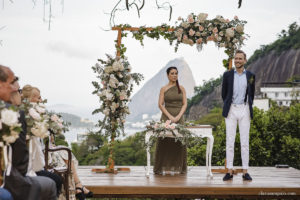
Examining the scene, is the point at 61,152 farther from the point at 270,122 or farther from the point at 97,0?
the point at 270,122

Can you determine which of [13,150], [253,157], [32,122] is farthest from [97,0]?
[253,157]

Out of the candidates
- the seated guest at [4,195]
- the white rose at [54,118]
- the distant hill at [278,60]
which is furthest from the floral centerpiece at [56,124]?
the distant hill at [278,60]

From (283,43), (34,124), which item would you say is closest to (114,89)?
(34,124)

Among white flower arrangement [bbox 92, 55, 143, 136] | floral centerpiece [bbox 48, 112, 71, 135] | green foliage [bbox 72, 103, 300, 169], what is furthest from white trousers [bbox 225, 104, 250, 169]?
green foliage [bbox 72, 103, 300, 169]

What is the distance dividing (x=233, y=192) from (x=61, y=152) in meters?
2.56

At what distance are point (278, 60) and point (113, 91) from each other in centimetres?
4482

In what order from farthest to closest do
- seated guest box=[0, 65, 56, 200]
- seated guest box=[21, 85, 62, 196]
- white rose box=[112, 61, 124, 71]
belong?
white rose box=[112, 61, 124, 71] < seated guest box=[21, 85, 62, 196] < seated guest box=[0, 65, 56, 200]

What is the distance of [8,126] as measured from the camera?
10.6ft

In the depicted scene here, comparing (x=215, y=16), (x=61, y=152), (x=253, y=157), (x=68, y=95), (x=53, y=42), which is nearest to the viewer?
(x=61, y=152)

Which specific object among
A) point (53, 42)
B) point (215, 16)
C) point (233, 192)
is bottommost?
point (233, 192)

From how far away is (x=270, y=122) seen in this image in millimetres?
12445

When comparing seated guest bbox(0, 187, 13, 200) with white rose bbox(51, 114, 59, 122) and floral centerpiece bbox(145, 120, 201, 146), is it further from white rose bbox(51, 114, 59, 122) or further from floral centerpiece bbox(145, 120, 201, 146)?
floral centerpiece bbox(145, 120, 201, 146)

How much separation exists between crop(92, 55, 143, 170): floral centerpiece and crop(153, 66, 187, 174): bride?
2.40 feet

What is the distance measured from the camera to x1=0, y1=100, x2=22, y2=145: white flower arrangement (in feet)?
10.6
